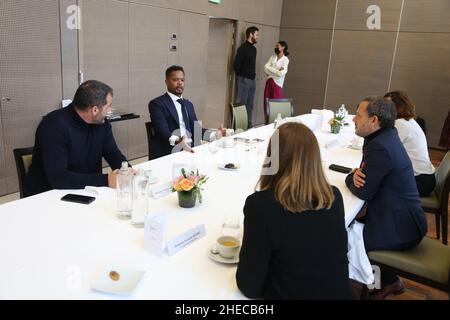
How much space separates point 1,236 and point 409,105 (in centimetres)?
286

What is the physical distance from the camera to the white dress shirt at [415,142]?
122 inches

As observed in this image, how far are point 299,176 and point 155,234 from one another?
0.59 meters

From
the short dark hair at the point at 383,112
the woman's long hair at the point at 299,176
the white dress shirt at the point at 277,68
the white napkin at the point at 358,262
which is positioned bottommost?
the white napkin at the point at 358,262

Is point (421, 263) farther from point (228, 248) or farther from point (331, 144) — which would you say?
point (331, 144)

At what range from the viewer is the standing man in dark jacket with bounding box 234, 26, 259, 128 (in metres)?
6.93

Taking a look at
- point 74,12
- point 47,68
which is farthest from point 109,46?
point 47,68

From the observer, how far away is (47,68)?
394cm

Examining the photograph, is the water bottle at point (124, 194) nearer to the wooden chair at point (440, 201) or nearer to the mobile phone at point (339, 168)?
the mobile phone at point (339, 168)

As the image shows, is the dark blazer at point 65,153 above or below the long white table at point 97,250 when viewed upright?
above

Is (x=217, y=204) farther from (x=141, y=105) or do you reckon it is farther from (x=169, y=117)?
(x=141, y=105)

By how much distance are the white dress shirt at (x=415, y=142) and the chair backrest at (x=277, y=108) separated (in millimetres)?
2310

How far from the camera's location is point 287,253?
1290 mm

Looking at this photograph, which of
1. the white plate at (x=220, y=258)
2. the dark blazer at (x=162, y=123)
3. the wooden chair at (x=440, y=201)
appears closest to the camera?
the white plate at (x=220, y=258)

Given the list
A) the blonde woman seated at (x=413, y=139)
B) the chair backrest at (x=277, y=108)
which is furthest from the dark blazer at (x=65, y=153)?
the chair backrest at (x=277, y=108)
